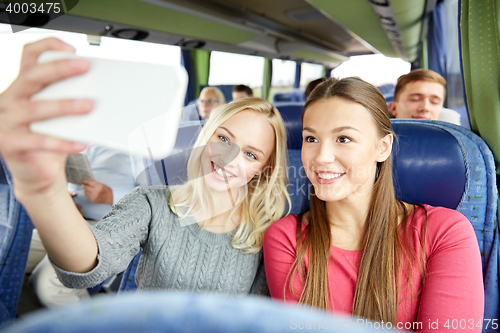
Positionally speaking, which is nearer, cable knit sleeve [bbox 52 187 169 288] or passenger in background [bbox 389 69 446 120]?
cable knit sleeve [bbox 52 187 169 288]

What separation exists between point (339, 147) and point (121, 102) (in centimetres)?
82

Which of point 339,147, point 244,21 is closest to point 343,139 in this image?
point 339,147

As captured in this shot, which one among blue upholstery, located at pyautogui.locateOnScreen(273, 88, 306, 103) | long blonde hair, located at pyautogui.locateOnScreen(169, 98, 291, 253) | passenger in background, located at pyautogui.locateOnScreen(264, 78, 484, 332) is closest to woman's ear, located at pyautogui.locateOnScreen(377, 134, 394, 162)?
passenger in background, located at pyautogui.locateOnScreen(264, 78, 484, 332)

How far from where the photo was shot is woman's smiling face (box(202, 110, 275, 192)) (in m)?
1.18

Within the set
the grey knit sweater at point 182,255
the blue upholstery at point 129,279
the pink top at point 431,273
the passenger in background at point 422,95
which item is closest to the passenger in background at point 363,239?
the pink top at point 431,273

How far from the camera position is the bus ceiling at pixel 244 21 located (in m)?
2.38

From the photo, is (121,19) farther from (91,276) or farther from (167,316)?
(167,316)

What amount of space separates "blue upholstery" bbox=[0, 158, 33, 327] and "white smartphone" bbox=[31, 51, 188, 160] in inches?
56.1

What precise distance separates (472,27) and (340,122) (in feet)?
2.21

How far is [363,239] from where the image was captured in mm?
1146

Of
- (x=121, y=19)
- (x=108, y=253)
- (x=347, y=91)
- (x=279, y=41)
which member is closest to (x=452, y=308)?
(x=347, y=91)

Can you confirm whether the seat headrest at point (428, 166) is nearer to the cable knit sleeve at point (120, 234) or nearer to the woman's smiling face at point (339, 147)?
the woman's smiling face at point (339, 147)

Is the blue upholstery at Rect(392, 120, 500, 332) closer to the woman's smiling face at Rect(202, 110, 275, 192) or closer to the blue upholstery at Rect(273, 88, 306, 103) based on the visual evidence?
the woman's smiling face at Rect(202, 110, 275, 192)

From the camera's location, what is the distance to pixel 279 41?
595cm
